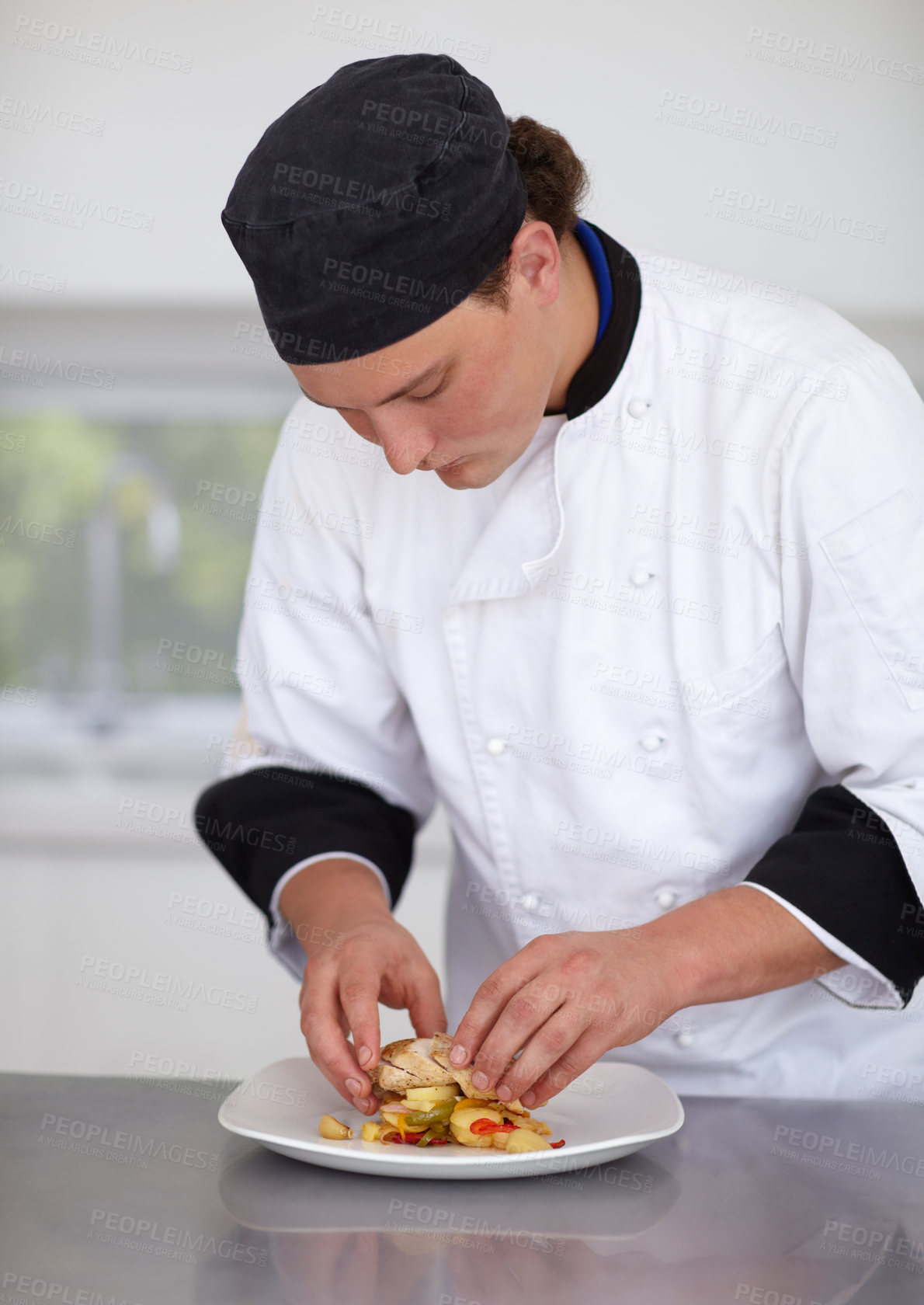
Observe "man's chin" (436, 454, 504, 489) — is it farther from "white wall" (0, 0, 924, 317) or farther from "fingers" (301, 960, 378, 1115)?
"white wall" (0, 0, 924, 317)

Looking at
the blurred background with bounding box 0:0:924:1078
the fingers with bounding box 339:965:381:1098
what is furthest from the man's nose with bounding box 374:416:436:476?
the blurred background with bounding box 0:0:924:1078

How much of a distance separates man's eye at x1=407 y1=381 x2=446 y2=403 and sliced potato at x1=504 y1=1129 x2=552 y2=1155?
659 mm

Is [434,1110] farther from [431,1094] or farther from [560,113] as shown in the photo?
A: [560,113]

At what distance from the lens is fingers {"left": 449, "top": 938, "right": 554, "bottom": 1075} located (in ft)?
3.59

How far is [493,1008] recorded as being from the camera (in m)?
1.10

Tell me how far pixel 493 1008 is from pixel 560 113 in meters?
2.20

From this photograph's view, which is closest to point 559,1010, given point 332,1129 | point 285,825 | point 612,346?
point 332,1129

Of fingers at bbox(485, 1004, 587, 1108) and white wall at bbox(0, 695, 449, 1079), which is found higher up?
fingers at bbox(485, 1004, 587, 1108)

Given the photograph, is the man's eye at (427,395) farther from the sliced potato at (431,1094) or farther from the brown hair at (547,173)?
the sliced potato at (431,1094)

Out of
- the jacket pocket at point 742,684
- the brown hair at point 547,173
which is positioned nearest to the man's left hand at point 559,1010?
the jacket pocket at point 742,684

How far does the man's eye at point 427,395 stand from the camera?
1157 mm

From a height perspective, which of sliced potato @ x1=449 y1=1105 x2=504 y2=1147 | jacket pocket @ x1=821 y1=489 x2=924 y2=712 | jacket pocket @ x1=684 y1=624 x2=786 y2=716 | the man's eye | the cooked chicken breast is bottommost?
sliced potato @ x1=449 y1=1105 x2=504 y2=1147

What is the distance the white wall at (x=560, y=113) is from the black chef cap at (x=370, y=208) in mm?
1727

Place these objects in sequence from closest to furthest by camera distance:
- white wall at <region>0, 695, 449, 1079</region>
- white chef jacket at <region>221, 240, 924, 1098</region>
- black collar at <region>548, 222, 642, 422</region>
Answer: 1. white chef jacket at <region>221, 240, 924, 1098</region>
2. black collar at <region>548, 222, 642, 422</region>
3. white wall at <region>0, 695, 449, 1079</region>
